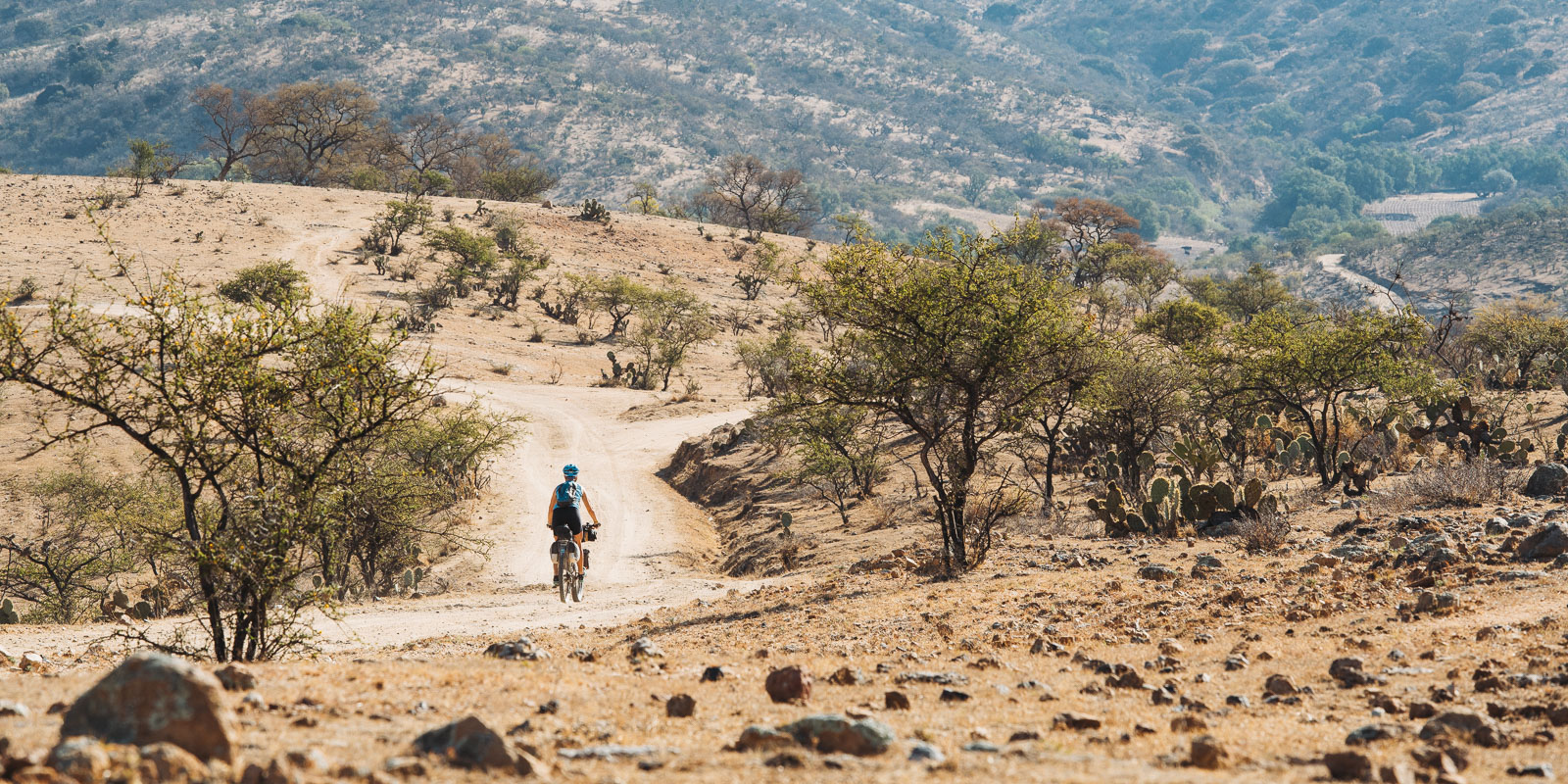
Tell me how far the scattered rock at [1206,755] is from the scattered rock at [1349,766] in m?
0.46

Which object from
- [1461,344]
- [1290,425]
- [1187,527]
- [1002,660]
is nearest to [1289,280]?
[1461,344]

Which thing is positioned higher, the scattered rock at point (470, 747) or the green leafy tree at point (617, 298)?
the green leafy tree at point (617, 298)

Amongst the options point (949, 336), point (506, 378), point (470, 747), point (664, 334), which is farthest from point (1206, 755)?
point (664, 334)

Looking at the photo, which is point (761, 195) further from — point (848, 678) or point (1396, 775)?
point (1396, 775)

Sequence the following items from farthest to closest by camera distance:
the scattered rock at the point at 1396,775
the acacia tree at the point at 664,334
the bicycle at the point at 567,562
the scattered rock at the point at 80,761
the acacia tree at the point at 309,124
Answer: the acacia tree at the point at 309,124 → the acacia tree at the point at 664,334 → the bicycle at the point at 567,562 → the scattered rock at the point at 1396,775 → the scattered rock at the point at 80,761

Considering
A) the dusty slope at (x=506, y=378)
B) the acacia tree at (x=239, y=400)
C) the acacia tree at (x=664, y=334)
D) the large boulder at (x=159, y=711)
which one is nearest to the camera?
the large boulder at (x=159, y=711)

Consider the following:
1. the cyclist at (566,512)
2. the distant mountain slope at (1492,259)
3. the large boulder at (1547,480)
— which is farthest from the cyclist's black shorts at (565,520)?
the distant mountain slope at (1492,259)

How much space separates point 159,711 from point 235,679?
1.60m

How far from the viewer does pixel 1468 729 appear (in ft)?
16.8

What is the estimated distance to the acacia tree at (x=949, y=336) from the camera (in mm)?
12797

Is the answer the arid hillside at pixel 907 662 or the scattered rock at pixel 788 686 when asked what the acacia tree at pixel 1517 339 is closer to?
the arid hillside at pixel 907 662

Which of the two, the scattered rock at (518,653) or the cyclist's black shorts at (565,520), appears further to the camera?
the cyclist's black shorts at (565,520)

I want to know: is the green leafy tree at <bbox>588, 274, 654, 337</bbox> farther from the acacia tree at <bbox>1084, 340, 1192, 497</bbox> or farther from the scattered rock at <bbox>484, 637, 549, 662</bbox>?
the scattered rock at <bbox>484, 637, 549, 662</bbox>

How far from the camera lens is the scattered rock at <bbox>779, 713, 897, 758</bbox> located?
480 centimetres
